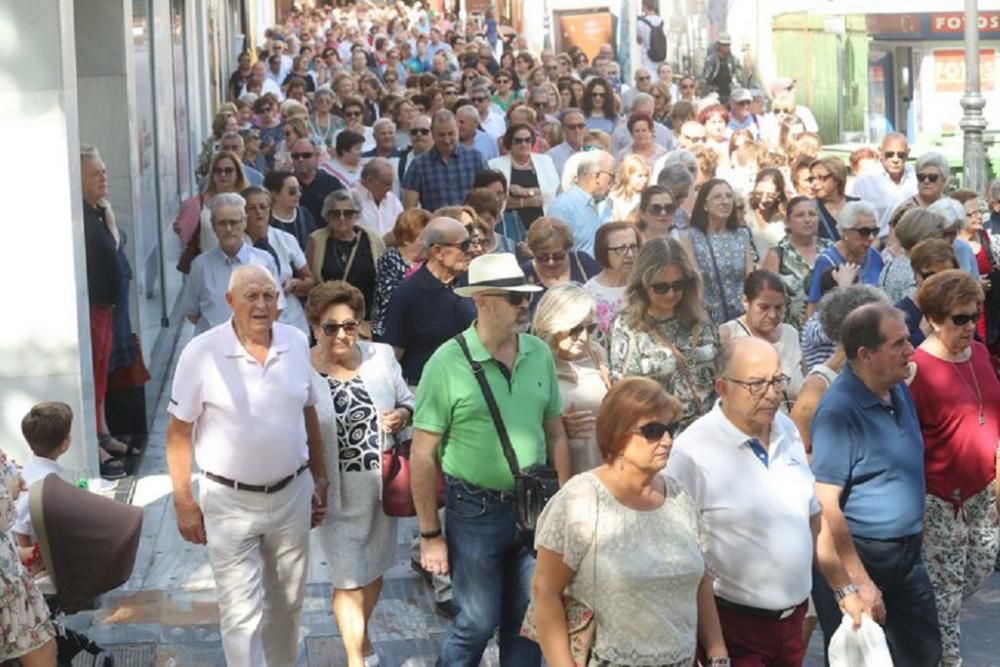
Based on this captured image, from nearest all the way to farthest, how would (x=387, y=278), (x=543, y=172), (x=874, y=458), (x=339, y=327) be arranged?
(x=874, y=458), (x=339, y=327), (x=387, y=278), (x=543, y=172)

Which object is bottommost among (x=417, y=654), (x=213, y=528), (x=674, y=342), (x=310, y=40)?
(x=417, y=654)

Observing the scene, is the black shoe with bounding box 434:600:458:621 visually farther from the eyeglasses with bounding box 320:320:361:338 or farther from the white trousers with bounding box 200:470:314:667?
the eyeglasses with bounding box 320:320:361:338

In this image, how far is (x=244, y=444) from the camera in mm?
7797

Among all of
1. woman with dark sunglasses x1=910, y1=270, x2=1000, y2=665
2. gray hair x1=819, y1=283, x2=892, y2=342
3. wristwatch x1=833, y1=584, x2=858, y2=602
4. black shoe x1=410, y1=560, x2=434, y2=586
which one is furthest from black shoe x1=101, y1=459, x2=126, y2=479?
wristwatch x1=833, y1=584, x2=858, y2=602

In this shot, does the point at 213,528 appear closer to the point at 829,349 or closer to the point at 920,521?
the point at 920,521

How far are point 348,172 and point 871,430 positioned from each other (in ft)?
28.6

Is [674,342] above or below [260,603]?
above

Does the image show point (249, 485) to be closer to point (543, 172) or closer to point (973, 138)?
point (543, 172)

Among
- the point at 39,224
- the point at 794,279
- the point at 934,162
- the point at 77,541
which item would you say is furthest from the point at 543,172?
the point at 77,541

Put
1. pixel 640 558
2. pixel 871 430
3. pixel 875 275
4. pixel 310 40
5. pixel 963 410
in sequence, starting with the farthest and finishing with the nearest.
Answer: pixel 310 40, pixel 875 275, pixel 963 410, pixel 871 430, pixel 640 558

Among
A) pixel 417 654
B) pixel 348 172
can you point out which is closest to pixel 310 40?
pixel 348 172

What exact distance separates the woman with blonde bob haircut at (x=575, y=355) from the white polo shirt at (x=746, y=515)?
1305 mm

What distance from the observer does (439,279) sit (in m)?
9.38

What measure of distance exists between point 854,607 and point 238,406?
8.23ft
